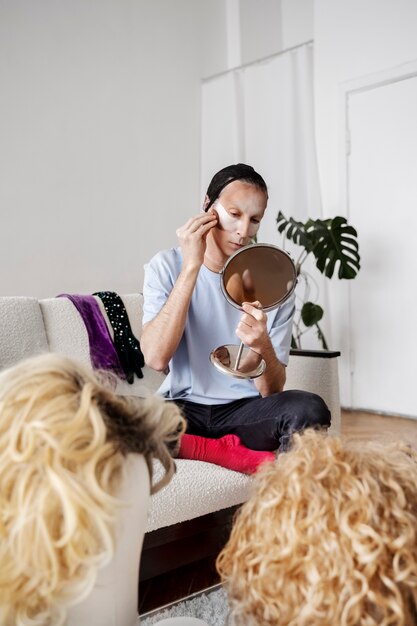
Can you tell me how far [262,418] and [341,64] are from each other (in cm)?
315

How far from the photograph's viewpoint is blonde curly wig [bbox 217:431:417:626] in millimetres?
731

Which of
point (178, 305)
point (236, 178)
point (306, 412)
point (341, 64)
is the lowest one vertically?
point (306, 412)

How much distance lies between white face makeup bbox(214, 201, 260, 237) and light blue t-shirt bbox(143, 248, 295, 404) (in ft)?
0.60

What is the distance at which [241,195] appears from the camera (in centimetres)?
167

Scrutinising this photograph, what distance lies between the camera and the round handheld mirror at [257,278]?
1.46 meters

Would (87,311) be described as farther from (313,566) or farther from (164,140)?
(164,140)

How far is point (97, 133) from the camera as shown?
4.01 meters

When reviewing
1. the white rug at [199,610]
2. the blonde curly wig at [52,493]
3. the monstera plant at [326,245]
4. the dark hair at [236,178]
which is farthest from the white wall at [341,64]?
the blonde curly wig at [52,493]

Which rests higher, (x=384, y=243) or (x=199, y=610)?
(x=384, y=243)

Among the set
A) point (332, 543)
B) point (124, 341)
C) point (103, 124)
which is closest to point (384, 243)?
point (103, 124)

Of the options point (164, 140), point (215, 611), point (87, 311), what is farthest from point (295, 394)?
point (164, 140)

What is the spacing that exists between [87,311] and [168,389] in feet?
1.50

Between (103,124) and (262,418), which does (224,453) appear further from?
(103,124)

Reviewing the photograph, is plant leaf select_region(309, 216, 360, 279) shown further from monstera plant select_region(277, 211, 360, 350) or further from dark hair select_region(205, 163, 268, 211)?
dark hair select_region(205, 163, 268, 211)
